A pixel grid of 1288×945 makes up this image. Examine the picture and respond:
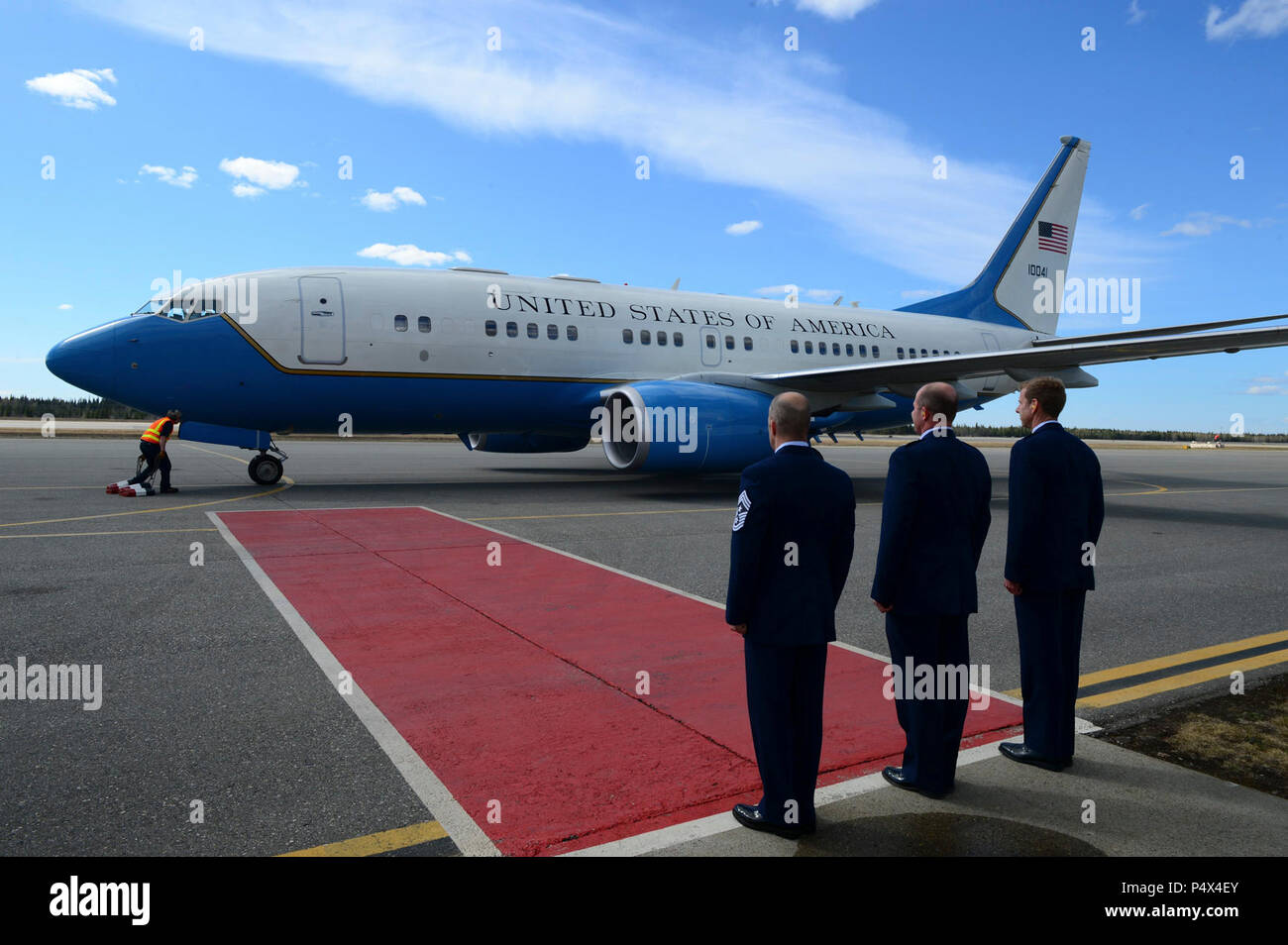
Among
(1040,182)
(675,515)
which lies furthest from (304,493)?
(1040,182)

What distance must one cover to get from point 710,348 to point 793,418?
13895 mm

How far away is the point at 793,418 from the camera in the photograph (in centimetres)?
306

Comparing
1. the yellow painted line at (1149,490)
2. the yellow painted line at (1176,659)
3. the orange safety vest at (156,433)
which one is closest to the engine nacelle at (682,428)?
the orange safety vest at (156,433)

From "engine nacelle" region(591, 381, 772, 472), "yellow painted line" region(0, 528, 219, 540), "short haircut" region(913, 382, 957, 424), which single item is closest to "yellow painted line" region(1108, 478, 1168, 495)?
"engine nacelle" region(591, 381, 772, 472)

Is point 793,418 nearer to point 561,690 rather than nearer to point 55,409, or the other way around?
point 561,690

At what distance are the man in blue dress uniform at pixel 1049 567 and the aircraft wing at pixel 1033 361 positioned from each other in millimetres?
9577

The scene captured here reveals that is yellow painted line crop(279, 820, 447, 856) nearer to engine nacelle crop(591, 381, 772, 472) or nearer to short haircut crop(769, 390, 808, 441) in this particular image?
short haircut crop(769, 390, 808, 441)

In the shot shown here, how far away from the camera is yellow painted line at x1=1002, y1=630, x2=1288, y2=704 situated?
4.77 m

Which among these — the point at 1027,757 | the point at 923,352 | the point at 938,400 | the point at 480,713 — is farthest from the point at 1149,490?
the point at 480,713

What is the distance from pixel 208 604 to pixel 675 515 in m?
7.10

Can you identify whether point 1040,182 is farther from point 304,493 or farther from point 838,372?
point 304,493

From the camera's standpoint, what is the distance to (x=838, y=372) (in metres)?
14.7
